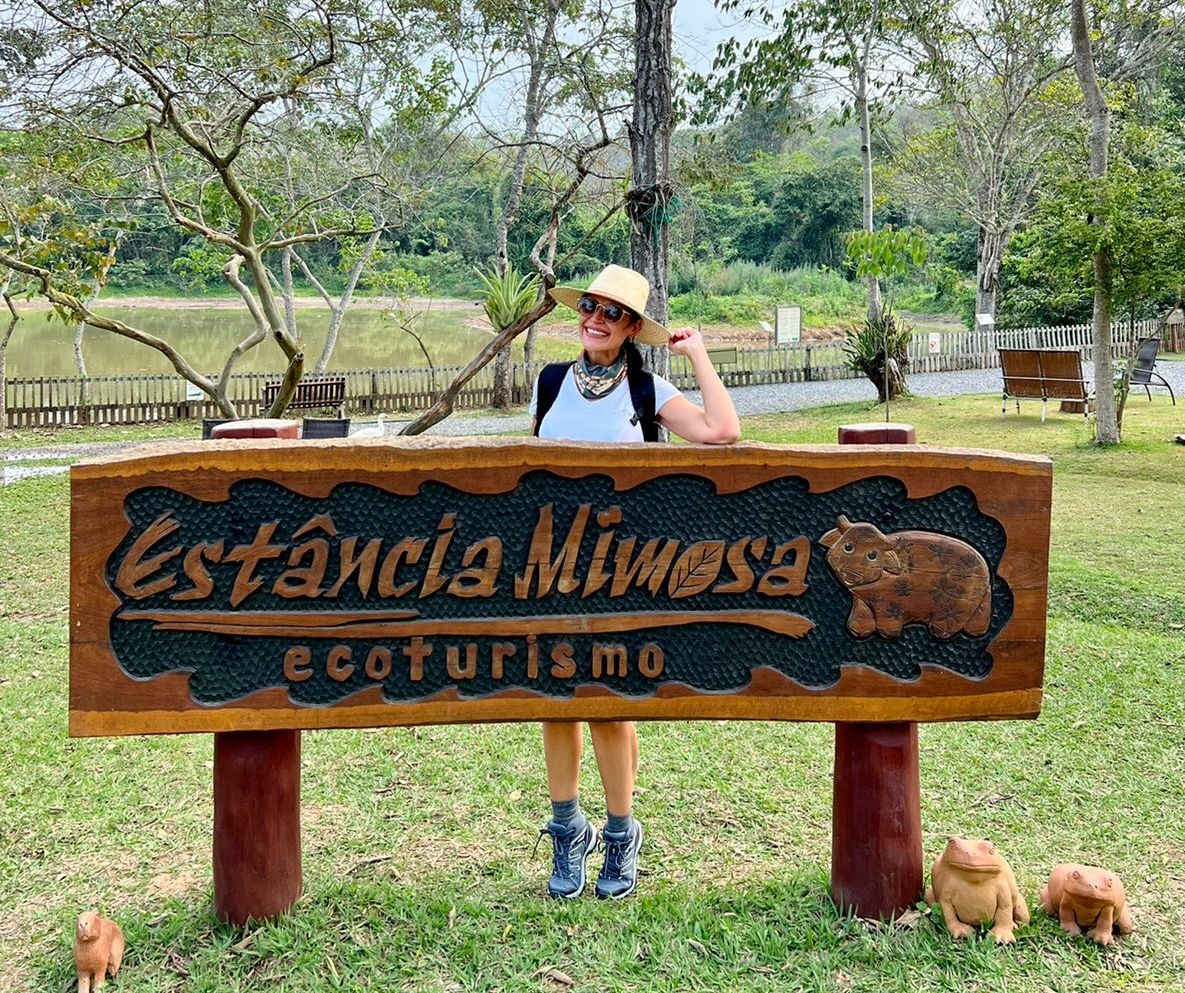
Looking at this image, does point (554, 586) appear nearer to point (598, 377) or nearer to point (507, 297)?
point (598, 377)

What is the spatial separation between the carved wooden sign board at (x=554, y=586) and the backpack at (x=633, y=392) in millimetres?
202

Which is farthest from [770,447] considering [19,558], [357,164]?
[357,164]

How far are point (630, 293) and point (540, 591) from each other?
0.71 metres

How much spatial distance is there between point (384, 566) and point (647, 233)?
4.16 metres

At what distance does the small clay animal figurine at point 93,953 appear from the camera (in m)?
2.15

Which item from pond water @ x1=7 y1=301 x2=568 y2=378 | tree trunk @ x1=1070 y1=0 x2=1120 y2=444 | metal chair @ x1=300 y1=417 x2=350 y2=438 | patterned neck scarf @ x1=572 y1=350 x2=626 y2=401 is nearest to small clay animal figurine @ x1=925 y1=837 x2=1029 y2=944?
patterned neck scarf @ x1=572 y1=350 x2=626 y2=401

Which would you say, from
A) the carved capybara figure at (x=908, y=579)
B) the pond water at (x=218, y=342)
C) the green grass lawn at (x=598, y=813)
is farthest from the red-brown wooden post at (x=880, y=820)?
the pond water at (x=218, y=342)

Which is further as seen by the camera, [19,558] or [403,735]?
[19,558]

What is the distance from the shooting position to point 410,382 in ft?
53.7

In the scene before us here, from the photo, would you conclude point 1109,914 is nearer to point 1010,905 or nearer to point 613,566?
point 1010,905

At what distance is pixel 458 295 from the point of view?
40438mm

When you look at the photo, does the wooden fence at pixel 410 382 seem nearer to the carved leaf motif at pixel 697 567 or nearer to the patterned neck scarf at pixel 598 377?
the patterned neck scarf at pixel 598 377

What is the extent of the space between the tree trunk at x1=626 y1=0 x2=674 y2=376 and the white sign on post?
458 inches

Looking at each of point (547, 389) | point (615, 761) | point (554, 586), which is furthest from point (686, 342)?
point (615, 761)
